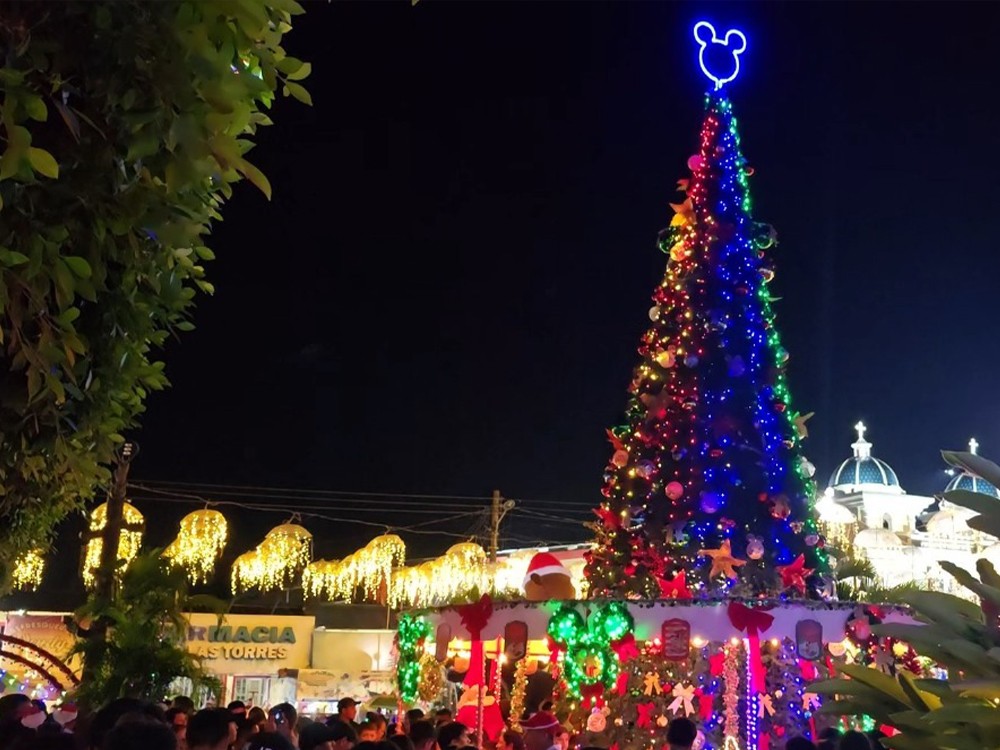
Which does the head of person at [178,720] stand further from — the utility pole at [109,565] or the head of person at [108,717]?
the head of person at [108,717]

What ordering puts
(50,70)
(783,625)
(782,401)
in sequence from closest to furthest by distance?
1. (50,70)
2. (783,625)
3. (782,401)

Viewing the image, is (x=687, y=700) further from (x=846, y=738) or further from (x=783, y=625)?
(x=846, y=738)

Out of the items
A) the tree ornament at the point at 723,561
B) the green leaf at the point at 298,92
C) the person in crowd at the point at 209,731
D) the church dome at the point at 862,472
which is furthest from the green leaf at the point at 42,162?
the church dome at the point at 862,472

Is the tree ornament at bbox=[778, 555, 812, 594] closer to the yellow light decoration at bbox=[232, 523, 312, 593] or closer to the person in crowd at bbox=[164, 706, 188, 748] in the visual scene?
the person in crowd at bbox=[164, 706, 188, 748]

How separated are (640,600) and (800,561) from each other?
7.69ft

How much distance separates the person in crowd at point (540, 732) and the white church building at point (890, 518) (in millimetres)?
38006

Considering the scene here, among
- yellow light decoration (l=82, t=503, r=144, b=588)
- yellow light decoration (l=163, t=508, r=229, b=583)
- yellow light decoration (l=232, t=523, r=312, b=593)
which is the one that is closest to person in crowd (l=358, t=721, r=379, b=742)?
yellow light decoration (l=82, t=503, r=144, b=588)

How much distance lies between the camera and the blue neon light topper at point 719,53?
1206 cm

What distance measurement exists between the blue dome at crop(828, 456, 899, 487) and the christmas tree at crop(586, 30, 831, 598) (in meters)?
58.1

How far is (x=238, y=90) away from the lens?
179 cm

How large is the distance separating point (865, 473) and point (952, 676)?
224 feet

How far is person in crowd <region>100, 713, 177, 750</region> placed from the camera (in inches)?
135

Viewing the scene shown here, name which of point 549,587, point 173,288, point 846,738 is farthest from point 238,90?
point 549,587

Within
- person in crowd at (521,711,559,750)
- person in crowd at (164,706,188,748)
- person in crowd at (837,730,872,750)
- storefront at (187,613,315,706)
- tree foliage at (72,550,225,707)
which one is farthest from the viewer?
storefront at (187,613,315,706)
